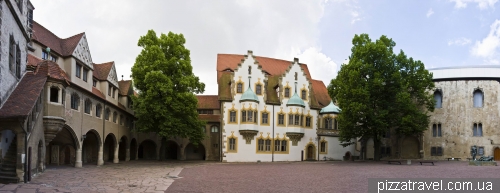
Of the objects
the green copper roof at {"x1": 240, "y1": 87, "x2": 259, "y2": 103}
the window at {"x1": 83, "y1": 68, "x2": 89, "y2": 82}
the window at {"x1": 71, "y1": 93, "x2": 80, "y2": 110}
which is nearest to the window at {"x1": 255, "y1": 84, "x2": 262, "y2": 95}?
the green copper roof at {"x1": 240, "y1": 87, "x2": 259, "y2": 103}

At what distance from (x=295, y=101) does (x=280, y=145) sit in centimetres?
532

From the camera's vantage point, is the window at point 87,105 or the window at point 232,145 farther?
the window at point 232,145

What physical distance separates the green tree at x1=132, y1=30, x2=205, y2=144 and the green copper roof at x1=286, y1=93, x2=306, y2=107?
11.3 meters

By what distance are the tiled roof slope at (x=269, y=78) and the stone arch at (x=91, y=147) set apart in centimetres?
1453

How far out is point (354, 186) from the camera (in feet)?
64.9

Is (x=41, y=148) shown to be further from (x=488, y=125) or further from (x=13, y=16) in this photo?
(x=488, y=125)

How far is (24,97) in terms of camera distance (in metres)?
19.9

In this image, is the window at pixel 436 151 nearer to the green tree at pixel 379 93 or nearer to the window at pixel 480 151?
the window at pixel 480 151

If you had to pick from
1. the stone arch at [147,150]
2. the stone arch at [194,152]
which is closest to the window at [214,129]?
the stone arch at [194,152]

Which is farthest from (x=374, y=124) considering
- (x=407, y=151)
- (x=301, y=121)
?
(x=407, y=151)

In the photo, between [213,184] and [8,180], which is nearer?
[8,180]

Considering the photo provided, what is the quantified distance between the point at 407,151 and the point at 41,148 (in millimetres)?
43002

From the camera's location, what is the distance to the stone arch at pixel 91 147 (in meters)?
Answer: 36.6

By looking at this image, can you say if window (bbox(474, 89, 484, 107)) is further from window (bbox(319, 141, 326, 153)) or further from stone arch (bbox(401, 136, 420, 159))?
window (bbox(319, 141, 326, 153))
